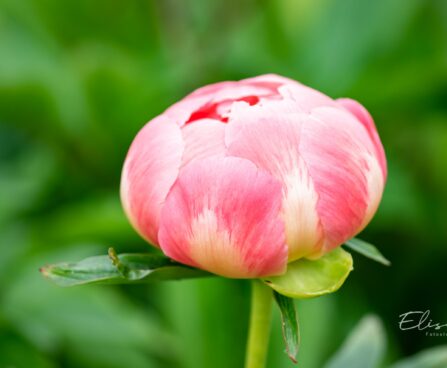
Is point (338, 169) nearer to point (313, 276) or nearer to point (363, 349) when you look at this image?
point (313, 276)

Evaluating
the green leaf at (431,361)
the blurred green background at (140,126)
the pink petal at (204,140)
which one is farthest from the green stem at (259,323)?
the blurred green background at (140,126)

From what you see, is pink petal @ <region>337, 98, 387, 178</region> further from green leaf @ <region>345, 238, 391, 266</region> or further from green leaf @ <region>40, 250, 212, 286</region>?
green leaf @ <region>40, 250, 212, 286</region>

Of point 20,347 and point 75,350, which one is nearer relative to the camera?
point 20,347

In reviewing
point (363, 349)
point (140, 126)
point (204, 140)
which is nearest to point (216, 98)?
point (204, 140)

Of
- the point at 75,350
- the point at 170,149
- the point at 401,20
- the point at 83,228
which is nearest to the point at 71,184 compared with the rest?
the point at 83,228

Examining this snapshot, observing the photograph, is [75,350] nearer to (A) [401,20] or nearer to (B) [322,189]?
(B) [322,189]

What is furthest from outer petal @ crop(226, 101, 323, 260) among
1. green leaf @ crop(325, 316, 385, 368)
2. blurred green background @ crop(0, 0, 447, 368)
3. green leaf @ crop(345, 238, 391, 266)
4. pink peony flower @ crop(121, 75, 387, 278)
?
blurred green background @ crop(0, 0, 447, 368)
